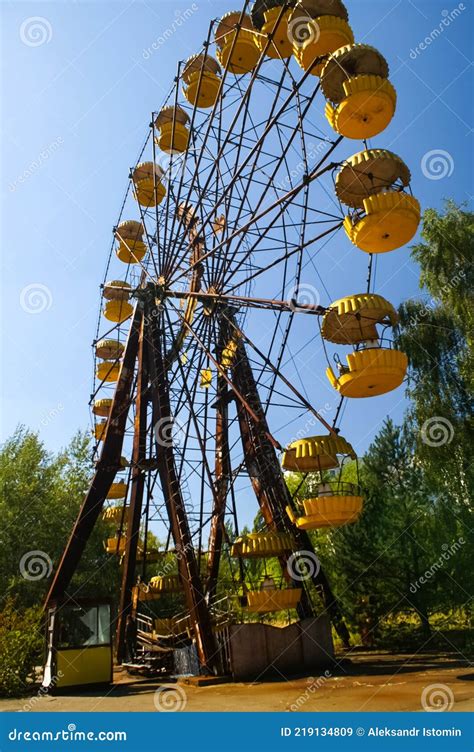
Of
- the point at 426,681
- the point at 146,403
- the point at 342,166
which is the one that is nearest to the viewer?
the point at 426,681

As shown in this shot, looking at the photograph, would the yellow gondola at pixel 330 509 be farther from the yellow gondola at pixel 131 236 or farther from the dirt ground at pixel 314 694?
the yellow gondola at pixel 131 236

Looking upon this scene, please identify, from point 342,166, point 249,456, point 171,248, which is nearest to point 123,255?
point 171,248

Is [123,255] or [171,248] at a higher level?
[123,255]

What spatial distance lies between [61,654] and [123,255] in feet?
55.1

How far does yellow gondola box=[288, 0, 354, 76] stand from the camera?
1266 centimetres

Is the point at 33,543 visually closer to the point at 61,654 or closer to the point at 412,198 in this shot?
the point at 61,654

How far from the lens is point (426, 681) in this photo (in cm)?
1038
